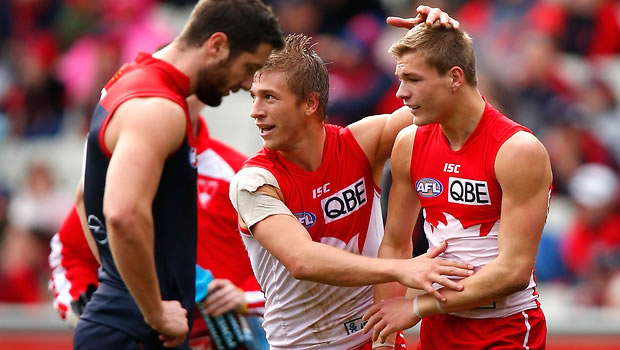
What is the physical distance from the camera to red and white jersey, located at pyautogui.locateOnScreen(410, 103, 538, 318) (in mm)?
4133

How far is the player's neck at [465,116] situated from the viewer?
4223 millimetres

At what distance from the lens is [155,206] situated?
4.05 m

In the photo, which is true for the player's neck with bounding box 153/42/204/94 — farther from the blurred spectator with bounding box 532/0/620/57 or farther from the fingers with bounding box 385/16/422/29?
the blurred spectator with bounding box 532/0/620/57

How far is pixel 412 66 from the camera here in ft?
13.8

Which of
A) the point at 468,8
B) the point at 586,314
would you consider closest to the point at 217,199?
the point at 586,314

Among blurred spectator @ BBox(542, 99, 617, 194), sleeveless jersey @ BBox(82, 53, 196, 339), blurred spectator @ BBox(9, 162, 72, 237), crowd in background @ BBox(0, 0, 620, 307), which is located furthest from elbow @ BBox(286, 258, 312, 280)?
blurred spectator @ BBox(9, 162, 72, 237)

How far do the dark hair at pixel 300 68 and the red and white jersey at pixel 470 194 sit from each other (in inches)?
22.2

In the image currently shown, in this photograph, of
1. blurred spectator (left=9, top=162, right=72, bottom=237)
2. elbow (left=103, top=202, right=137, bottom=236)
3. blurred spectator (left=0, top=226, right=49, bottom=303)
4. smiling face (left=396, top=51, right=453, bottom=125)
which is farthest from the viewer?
blurred spectator (left=9, top=162, right=72, bottom=237)

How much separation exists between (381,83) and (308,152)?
5158 millimetres

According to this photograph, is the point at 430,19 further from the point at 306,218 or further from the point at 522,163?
the point at 306,218

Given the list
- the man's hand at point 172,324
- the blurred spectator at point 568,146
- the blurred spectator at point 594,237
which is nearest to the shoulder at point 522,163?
the man's hand at point 172,324

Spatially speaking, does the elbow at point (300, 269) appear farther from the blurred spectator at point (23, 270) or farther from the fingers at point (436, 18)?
the blurred spectator at point (23, 270)

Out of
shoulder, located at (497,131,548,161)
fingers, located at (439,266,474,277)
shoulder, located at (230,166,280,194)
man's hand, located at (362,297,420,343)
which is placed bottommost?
man's hand, located at (362,297,420,343)

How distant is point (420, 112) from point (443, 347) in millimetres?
1048
